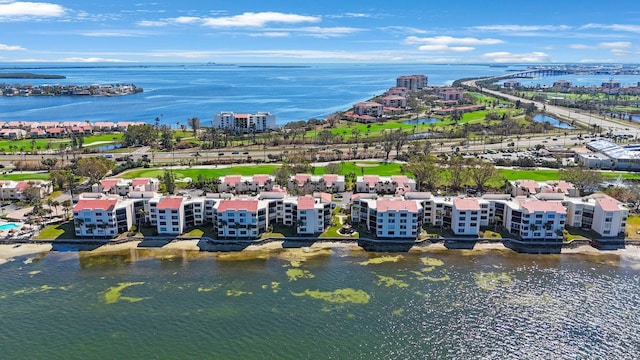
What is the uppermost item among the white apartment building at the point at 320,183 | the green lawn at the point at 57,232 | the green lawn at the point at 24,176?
the white apartment building at the point at 320,183

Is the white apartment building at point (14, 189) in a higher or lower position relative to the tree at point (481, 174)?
lower

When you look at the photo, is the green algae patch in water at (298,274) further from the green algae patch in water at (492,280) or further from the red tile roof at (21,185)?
the red tile roof at (21,185)

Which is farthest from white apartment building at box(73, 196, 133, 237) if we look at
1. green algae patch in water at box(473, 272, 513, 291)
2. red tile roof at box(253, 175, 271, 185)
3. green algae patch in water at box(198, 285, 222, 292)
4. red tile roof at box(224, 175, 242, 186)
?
green algae patch in water at box(473, 272, 513, 291)

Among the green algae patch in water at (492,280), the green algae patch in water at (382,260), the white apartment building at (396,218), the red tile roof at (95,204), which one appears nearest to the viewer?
the green algae patch in water at (492,280)

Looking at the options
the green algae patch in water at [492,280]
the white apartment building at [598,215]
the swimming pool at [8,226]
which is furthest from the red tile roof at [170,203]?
the white apartment building at [598,215]

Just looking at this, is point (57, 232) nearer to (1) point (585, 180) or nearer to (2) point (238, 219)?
(2) point (238, 219)
